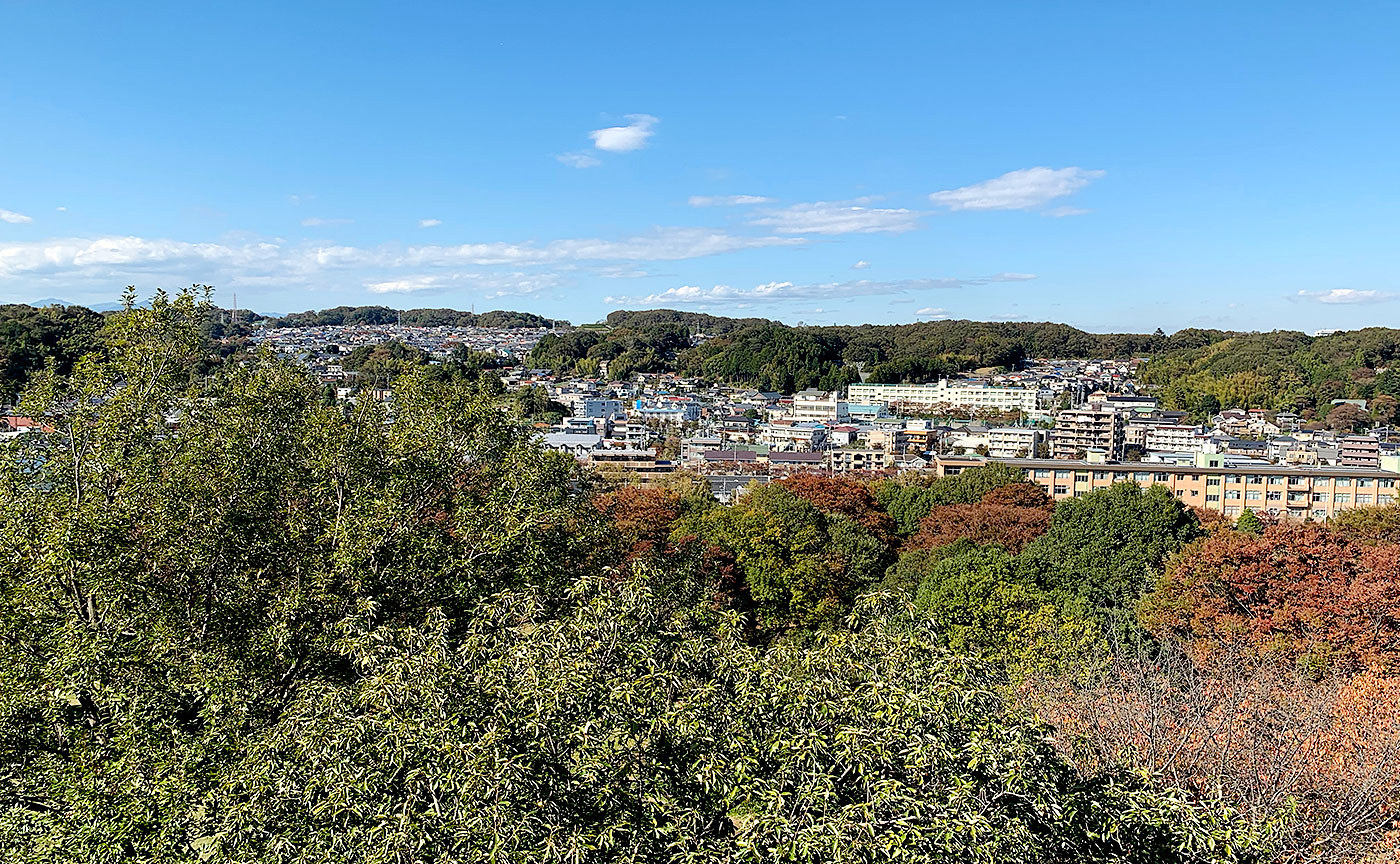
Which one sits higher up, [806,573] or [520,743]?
[520,743]

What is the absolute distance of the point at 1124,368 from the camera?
392 feet

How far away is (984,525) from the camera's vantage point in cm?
2266

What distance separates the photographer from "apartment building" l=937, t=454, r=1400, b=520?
35.1 meters

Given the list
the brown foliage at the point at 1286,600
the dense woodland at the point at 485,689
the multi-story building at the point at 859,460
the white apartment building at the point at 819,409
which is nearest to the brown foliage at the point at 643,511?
the dense woodland at the point at 485,689

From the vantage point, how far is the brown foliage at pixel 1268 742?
758 centimetres

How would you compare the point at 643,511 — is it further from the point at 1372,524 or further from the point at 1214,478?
the point at 1214,478

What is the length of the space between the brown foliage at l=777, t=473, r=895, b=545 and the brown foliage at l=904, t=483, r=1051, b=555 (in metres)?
0.93

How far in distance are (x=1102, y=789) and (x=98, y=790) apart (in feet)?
19.2

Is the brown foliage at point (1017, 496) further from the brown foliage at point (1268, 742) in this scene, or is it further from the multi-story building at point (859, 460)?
the multi-story building at point (859, 460)

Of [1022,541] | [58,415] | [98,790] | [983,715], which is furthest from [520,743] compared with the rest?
[1022,541]

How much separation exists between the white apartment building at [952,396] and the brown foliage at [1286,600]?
7632 cm

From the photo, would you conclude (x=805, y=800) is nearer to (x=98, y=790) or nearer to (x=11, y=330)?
(x=98, y=790)

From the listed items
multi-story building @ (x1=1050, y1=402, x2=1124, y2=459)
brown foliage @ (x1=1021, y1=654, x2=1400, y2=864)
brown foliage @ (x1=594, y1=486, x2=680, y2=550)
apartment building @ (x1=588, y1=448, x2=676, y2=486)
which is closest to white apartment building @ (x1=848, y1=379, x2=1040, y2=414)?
multi-story building @ (x1=1050, y1=402, x2=1124, y2=459)

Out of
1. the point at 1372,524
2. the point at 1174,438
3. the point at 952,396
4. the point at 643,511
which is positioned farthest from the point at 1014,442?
the point at 643,511
